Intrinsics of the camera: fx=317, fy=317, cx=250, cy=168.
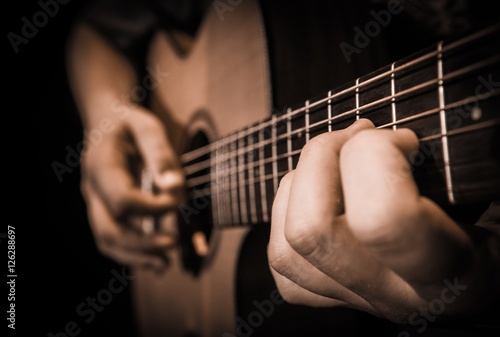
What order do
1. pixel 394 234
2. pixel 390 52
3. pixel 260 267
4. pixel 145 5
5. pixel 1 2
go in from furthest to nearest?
pixel 145 5 → pixel 1 2 → pixel 260 267 → pixel 390 52 → pixel 394 234

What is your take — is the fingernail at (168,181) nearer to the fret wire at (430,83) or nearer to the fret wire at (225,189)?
the fret wire at (225,189)

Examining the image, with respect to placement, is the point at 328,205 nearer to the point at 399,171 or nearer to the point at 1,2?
the point at 399,171

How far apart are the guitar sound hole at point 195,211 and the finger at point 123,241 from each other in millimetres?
69

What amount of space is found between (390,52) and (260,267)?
0.45 meters

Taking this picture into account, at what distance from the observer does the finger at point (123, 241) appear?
0.87m

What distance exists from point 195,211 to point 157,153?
0.18m

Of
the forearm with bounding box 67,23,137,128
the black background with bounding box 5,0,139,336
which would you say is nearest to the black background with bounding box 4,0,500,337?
the black background with bounding box 5,0,139,336

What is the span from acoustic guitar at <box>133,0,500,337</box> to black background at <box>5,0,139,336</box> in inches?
9.0

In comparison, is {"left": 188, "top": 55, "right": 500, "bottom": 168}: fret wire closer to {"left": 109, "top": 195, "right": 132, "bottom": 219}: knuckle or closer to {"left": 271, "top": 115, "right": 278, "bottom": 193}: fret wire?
{"left": 271, "top": 115, "right": 278, "bottom": 193}: fret wire

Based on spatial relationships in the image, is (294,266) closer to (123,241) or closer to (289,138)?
(289,138)

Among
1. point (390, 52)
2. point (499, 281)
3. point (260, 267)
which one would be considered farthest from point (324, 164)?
point (260, 267)

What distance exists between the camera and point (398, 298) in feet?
0.91

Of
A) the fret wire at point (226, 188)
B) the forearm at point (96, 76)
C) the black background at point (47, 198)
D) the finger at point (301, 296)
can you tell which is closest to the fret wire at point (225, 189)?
the fret wire at point (226, 188)

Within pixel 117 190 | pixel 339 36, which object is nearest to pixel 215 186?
pixel 117 190
